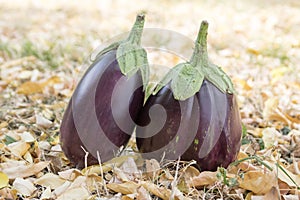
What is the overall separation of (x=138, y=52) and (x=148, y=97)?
119mm

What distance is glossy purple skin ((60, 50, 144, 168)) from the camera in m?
1.24

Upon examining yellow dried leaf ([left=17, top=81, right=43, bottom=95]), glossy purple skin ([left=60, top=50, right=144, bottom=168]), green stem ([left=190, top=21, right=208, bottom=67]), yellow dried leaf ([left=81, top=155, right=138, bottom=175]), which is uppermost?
green stem ([left=190, top=21, right=208, bottom=67])

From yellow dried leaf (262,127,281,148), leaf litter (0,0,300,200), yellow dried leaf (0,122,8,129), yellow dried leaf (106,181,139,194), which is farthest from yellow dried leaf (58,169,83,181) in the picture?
yellow dried leaf (262,127,281,148)

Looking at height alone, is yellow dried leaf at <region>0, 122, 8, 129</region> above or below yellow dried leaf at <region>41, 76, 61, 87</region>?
below

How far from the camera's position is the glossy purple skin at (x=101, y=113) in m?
1.24

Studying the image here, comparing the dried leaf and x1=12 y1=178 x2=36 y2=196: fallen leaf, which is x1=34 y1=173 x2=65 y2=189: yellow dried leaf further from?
the dried leaf

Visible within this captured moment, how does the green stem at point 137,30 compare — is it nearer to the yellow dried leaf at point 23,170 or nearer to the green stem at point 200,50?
the green stem at point 200,50

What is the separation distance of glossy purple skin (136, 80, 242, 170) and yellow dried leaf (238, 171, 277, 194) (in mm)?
77

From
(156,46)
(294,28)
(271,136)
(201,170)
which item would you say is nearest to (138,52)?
(201,170)

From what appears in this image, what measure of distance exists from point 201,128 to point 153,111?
0.13m

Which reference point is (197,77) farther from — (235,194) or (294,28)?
(294,28)

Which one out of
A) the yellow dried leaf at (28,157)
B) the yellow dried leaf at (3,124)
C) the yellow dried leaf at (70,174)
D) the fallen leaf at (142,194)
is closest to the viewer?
the fallen leaf at (142,194)

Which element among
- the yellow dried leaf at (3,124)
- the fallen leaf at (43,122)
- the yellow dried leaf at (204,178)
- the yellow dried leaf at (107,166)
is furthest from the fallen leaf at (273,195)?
the yellow dried leaf at (3,124)

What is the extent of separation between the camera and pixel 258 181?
3.86ft
